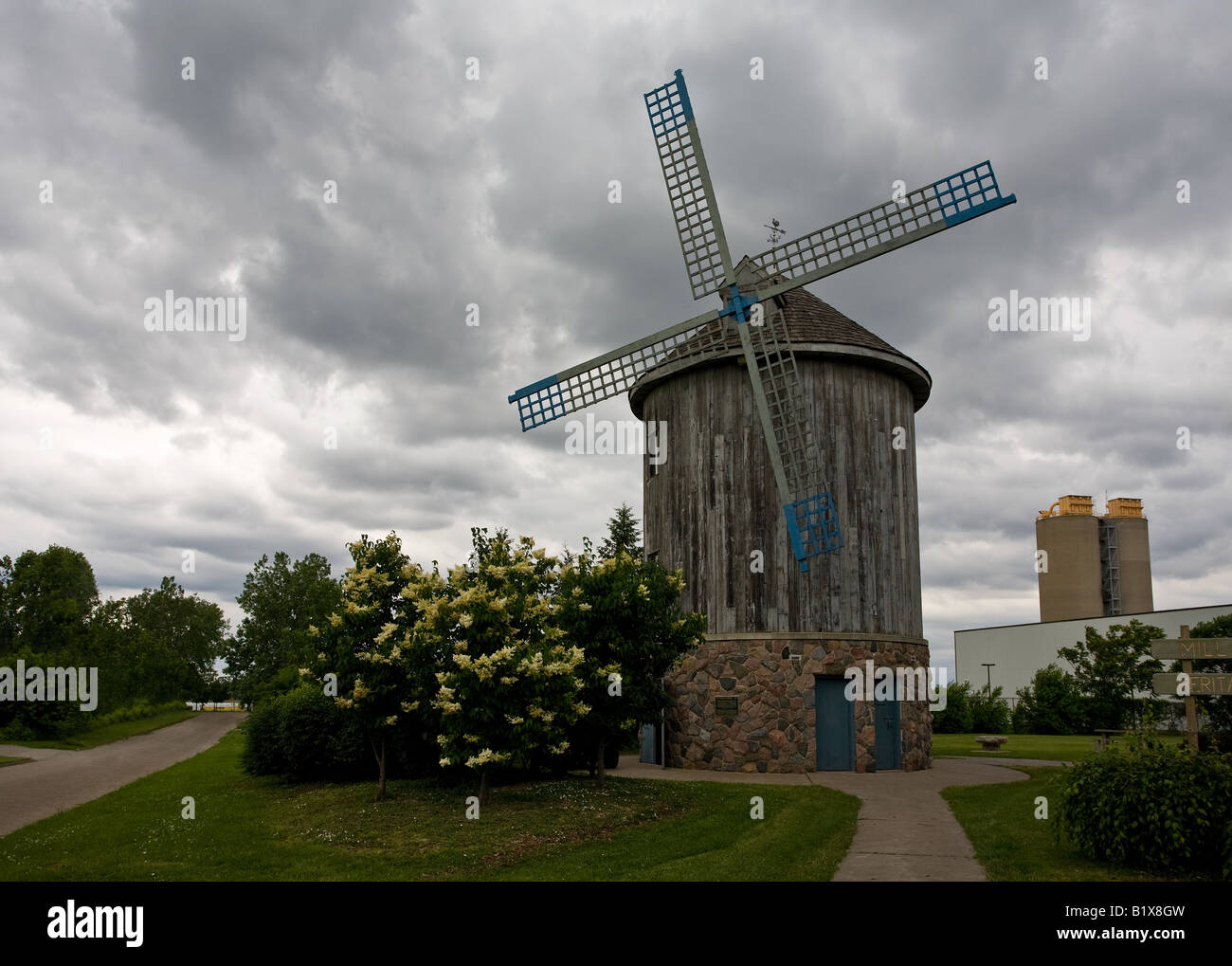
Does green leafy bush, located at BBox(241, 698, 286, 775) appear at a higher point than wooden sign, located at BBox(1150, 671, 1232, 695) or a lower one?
lower

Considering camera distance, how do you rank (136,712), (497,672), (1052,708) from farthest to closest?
(136,712) < (1052,708) < (497,672)

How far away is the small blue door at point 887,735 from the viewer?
22969 millimetres

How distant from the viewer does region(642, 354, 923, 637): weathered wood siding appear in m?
23.0

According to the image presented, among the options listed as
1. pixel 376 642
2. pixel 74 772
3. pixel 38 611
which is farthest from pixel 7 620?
pixel 376 642

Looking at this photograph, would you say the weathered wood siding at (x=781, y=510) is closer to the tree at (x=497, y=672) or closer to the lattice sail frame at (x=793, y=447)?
the lattice sail frame at (x=793, y=447)

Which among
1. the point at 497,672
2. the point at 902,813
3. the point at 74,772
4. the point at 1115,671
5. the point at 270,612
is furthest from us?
the point at 270,612

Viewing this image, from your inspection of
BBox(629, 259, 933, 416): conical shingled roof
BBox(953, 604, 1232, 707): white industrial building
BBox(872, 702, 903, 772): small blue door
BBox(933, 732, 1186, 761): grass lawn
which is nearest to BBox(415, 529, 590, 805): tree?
BBox(629, 259, 933, 416): conical shingled roof

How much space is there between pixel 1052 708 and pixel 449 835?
136 feet

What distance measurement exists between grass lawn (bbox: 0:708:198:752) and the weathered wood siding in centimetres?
2827

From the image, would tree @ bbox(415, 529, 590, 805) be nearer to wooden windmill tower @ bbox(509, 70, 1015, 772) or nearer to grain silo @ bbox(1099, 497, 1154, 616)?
wooden windmill tower @ bbox(509, 70, 1015, 772)

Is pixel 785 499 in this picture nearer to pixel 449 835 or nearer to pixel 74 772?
pixel 449 835

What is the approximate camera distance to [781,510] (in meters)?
23.2

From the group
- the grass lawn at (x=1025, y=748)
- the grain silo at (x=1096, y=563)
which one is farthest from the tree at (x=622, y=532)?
the grain silo at (x=1096, y=563)
